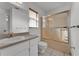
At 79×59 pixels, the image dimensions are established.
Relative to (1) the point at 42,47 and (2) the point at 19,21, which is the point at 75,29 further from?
(2) the point at 19,21

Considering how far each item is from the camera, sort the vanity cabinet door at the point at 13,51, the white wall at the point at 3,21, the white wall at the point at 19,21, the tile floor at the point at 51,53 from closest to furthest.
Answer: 1. the vanity cabinet door at the point at 13,51
2. the white wall at the point at 3,21
3. the white wall at the point at 19,21
4. the tile floor at the point at 51,53

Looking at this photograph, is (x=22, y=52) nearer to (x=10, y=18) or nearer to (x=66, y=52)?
(x=10, y=18)

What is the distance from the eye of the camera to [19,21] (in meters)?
1.79

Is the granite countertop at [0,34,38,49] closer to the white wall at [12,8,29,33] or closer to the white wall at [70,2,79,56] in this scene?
the white wall at [12,8,29,33]

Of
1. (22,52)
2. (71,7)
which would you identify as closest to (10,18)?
(22,52)

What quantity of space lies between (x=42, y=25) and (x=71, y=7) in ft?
2.13

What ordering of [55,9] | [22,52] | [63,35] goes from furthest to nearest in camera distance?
[63,35] → [55,9] → [22,52]

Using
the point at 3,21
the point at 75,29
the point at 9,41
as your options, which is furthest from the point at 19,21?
the point at 75,29

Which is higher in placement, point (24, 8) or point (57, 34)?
point (24, 8)

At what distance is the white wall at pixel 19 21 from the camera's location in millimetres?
1692

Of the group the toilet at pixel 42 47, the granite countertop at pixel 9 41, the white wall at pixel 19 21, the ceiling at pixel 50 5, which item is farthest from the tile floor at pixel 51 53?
the ceiling at pixel 50 5

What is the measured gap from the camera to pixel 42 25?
1894 mm

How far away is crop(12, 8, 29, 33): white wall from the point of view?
169cm

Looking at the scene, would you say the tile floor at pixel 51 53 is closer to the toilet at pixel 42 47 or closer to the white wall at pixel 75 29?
the toilet at pixel 42 47
